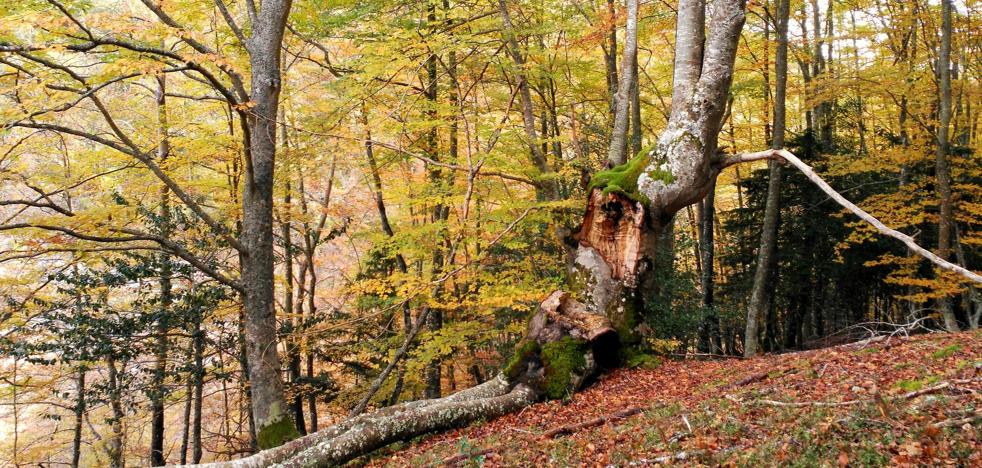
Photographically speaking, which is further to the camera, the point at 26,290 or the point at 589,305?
the point at 26,290

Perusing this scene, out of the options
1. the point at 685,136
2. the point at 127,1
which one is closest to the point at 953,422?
the point at 685,136

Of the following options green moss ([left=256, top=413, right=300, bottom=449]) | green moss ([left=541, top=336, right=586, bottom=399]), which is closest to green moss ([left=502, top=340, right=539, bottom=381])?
green moss ([left=541, top=336, right=586, bottom=399])

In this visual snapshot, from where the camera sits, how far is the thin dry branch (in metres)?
2.21

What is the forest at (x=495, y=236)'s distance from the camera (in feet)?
15.8

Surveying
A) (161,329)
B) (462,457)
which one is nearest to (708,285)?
(462,457)

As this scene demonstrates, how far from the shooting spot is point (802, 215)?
13.4m

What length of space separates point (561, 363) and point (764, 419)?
281cm

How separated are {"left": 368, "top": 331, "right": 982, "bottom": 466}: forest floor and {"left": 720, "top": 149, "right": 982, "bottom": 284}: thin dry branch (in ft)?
2.78

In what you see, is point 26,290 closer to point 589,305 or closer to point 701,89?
point 589,305

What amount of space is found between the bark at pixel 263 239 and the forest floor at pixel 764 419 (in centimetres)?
155

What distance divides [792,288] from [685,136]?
1037 cm

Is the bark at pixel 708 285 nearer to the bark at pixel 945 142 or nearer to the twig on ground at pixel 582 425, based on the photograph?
the bark at pixel 945 142

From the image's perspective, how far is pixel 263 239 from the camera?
6.38 m

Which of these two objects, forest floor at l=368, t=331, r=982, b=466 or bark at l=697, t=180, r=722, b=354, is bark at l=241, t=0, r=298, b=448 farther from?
bark at l=697, t=180, r=722, b=354
